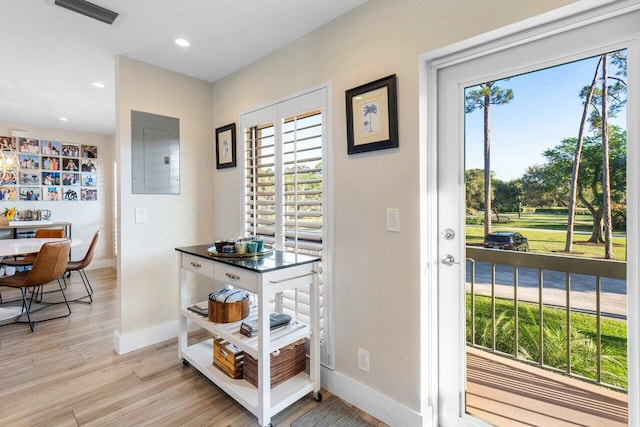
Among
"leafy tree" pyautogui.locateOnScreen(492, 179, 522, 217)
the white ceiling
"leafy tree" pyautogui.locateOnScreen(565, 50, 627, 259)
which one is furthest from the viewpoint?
the white ceiling

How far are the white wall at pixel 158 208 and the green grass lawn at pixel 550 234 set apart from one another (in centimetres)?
243

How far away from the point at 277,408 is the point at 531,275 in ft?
4.90

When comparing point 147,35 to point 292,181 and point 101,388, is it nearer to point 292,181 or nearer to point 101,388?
→ point 292,181

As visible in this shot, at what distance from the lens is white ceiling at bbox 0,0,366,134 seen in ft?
6.34

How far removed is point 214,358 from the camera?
2201 mm

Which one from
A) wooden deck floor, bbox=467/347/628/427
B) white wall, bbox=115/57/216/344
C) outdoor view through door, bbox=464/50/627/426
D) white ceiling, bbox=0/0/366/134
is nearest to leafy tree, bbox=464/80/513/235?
outdoor view through door, bbox=464/50/627/426

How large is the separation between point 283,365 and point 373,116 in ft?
5.23

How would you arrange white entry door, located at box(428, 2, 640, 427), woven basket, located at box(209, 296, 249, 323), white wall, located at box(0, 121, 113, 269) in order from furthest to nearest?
white wall, located at box(0, 121, 113, 269)
woven basket, located at box(209, 296, 249, 323)
white entry door, located at box(428, 2, 640, 427)

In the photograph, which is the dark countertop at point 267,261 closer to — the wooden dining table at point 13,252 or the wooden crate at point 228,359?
the wooden crate at point 228,359

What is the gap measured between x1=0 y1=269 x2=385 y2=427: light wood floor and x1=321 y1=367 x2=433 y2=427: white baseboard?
0.06 meters

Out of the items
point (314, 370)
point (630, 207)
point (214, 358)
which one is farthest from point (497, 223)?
point (214, 358)

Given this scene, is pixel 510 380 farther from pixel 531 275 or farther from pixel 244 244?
pixel 244 244

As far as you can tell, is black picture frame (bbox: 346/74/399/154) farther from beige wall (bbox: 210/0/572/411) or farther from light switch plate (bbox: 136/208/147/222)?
light switch plate (bbox: 136/208/147/222)

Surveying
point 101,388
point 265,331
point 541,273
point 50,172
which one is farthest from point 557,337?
point 50,172
